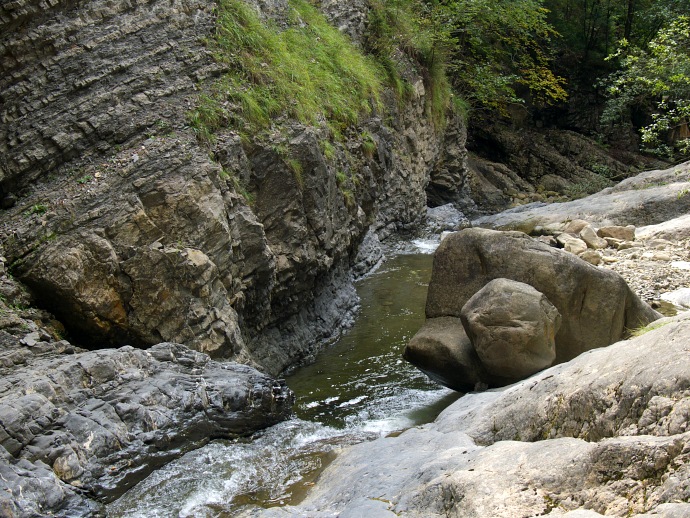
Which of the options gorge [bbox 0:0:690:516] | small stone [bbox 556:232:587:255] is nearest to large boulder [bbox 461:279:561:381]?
gorge [bbox 0:0:690:516]

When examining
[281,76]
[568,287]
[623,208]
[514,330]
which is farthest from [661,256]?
[281,76]

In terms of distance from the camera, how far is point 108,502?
505cm

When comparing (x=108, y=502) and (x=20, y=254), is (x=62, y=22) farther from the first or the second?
(x=108, y=502)

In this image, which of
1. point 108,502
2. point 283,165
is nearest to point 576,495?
point 108,502

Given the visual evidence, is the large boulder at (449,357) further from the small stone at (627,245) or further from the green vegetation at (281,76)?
the small stone at (627,245)

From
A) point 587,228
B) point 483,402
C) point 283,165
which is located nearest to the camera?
point 483,402

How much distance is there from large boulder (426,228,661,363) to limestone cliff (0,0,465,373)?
2.95 m

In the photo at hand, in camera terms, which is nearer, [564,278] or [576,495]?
[576,495]

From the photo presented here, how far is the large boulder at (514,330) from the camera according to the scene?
700cm

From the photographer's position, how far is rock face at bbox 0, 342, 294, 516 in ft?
15.3

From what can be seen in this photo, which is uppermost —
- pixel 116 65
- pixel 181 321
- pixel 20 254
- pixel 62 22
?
pixel 62 22

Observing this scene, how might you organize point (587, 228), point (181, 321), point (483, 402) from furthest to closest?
point (587, 228)
point (181, 321)
point (483, 402)

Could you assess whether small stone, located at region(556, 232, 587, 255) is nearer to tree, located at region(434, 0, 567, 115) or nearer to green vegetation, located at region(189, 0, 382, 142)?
green vegetation, located at region(189, 0, 382, 142)

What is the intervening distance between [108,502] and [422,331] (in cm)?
445
